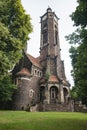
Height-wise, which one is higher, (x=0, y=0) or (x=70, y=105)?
(x=0, y=0)

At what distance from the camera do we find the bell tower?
150ft

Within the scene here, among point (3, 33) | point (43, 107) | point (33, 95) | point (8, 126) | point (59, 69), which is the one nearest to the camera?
point (8, 126)

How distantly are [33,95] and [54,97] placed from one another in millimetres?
4482

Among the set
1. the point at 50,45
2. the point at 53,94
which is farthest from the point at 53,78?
the point at 50,45

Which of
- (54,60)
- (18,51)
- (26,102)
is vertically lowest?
(26,102)

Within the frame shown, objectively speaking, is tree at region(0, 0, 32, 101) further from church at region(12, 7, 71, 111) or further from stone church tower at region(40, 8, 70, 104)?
stone church tower at region(40, 8, 70, 104)

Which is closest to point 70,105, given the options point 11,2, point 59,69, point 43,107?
point 43,107

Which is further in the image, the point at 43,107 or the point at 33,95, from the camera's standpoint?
the point at 33,95

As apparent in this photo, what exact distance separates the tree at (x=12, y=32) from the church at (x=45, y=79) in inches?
584

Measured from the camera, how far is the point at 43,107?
36.4m

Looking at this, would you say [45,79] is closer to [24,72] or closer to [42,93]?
[42,93]

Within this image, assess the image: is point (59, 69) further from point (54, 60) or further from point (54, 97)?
point (54, 97)

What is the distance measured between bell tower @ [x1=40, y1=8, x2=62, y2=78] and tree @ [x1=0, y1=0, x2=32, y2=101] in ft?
69.4

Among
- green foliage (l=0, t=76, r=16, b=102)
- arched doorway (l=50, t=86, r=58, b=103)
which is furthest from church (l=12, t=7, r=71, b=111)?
green foliage (l=0, t=76, r=16, b=102)
